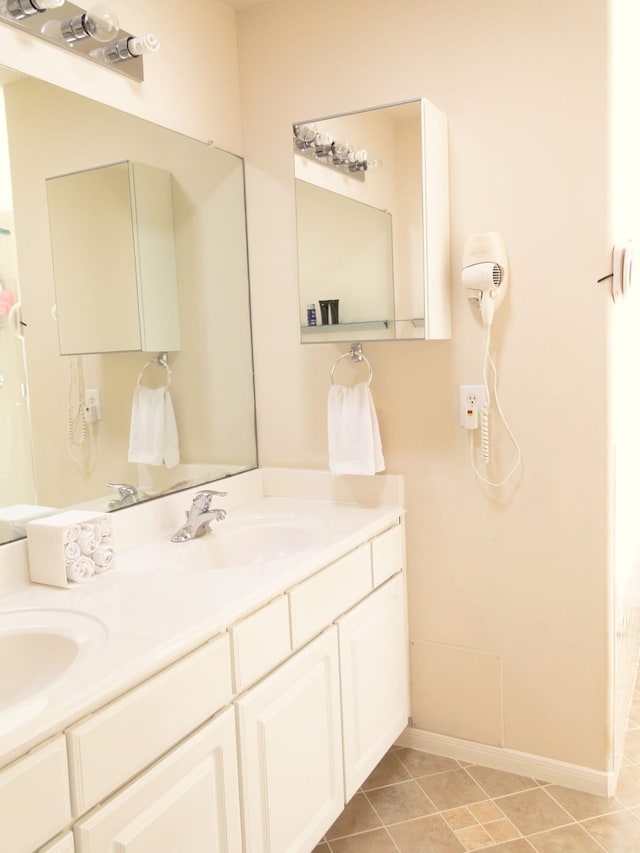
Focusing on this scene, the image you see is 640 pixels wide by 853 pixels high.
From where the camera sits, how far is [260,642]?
156 centimetres

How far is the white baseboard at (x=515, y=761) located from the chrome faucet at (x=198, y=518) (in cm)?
104

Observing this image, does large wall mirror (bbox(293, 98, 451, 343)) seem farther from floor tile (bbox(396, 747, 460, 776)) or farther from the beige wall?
floor tile (bbox(396, 747, 460, 776))

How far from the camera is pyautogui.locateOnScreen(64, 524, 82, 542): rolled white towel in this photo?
5.25 feet

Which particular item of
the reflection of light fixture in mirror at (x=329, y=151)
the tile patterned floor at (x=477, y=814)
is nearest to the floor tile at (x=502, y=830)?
the tile patterned floor at (x=477, y=814)

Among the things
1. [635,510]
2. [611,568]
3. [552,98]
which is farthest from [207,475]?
[635,510]

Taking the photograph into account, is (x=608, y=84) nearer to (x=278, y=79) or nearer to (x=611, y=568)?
(x=278, y=79)

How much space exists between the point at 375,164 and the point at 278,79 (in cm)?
57

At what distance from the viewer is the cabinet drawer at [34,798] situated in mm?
992

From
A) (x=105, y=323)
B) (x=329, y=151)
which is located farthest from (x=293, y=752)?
(x=329, y=151)

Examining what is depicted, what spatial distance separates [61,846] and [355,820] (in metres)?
1.21

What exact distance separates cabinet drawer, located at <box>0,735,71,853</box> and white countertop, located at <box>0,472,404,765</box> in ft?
0.09

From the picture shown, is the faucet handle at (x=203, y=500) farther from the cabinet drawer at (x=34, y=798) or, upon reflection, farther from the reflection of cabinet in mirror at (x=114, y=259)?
the cabinet drawer at (x=34, y=798)

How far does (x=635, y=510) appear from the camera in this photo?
2854mm

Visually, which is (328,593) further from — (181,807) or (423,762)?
(423,762)
